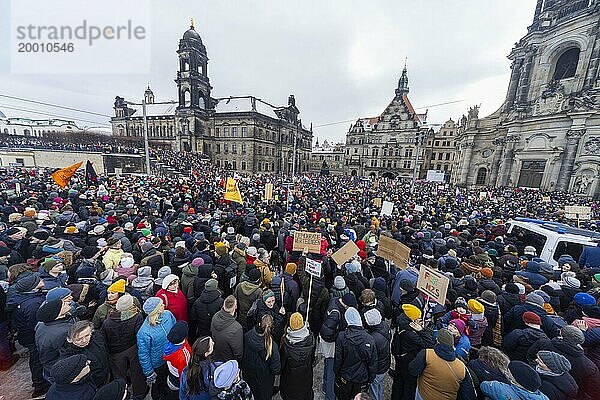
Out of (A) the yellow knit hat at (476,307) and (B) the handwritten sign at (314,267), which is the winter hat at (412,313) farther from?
(B) the handwritten sign at (314,267)

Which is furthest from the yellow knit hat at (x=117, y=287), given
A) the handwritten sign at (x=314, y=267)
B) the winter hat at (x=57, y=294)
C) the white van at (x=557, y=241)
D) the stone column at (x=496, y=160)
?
the stone column at (x=496, y=160)

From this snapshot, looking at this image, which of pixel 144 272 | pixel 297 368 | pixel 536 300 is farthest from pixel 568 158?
pixel 144 272

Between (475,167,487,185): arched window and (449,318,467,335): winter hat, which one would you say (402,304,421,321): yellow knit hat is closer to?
(449,318,467,335): winter hat

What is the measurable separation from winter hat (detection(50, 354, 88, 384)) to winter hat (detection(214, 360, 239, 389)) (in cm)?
119

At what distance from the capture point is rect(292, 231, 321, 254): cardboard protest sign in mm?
5848

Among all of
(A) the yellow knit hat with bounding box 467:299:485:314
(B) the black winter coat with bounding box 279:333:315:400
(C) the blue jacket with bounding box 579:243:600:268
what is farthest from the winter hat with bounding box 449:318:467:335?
(C) the blue jacket with bounding box 579:243:600:268

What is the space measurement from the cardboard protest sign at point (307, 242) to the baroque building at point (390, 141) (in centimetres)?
5745

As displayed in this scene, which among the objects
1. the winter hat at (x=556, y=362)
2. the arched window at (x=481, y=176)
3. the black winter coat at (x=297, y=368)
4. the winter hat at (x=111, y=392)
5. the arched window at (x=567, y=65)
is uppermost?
the arched window at (x=567, y=65)

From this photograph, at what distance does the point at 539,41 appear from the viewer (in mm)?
30125

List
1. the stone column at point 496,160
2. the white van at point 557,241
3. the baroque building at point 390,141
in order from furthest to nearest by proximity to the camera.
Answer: the baroque building at point 390,141 < the stone column at point 496,160 < the white van at point 557,241

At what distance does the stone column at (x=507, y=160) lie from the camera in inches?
1200

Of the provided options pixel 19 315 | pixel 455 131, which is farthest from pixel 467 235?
pixel 455 131

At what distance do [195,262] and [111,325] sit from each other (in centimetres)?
189

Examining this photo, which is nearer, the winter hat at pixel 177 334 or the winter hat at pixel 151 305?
the winter hat at pixel 177 334
